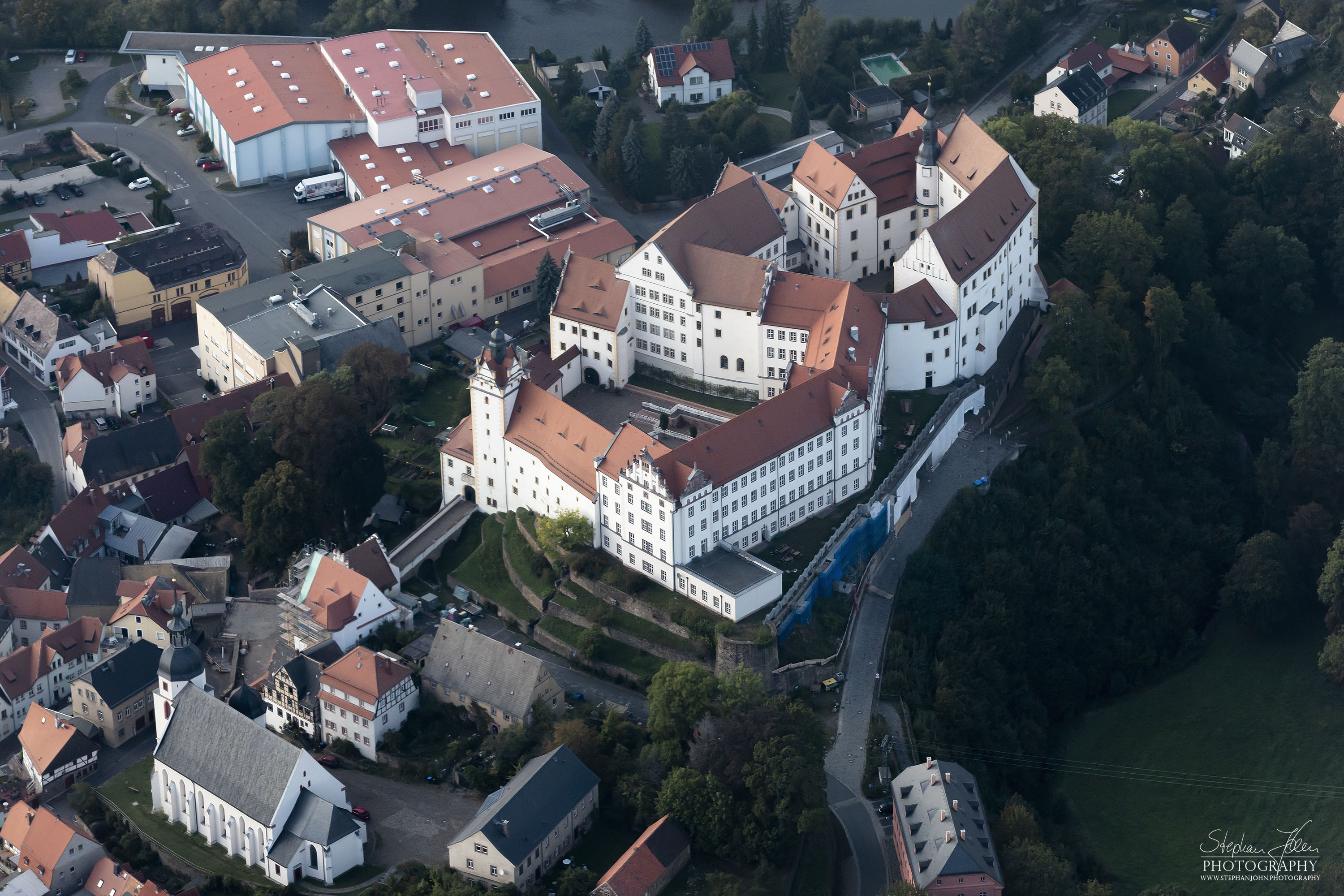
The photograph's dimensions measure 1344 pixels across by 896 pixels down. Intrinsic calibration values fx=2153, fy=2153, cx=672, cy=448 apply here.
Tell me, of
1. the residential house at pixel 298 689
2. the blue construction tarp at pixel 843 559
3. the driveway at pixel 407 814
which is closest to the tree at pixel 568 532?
the blue construction tarp at pixel 843 559

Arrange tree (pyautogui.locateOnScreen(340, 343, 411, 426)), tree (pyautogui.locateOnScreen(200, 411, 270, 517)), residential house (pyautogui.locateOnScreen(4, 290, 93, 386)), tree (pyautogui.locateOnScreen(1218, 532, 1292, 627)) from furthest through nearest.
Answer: residential house (pyautogui.locateOnScreen(4, 290, 93, 386))
tree (pyautogui.locateOnScreen(340, 343, 411, 426))
tree (pyautogui.locateOnScreen(200, 411, 270, 517))
tree (pyautogui.locateOnScreen(1218, 532, 1292, 627))

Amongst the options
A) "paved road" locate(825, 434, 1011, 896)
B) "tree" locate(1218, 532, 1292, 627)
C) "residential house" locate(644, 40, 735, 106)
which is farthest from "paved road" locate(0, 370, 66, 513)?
"tree" locate(1218, 532, 1292, 627)

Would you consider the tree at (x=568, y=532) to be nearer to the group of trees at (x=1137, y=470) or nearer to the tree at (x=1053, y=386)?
the group of trees at (x=1137, y=470)

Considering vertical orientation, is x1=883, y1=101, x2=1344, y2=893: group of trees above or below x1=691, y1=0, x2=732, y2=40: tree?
below

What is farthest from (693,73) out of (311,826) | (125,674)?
(311,826)

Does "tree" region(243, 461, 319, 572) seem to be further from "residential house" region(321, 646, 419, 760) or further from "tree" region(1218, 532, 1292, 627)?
"tree" region(1218, 532, 1292, 627)
